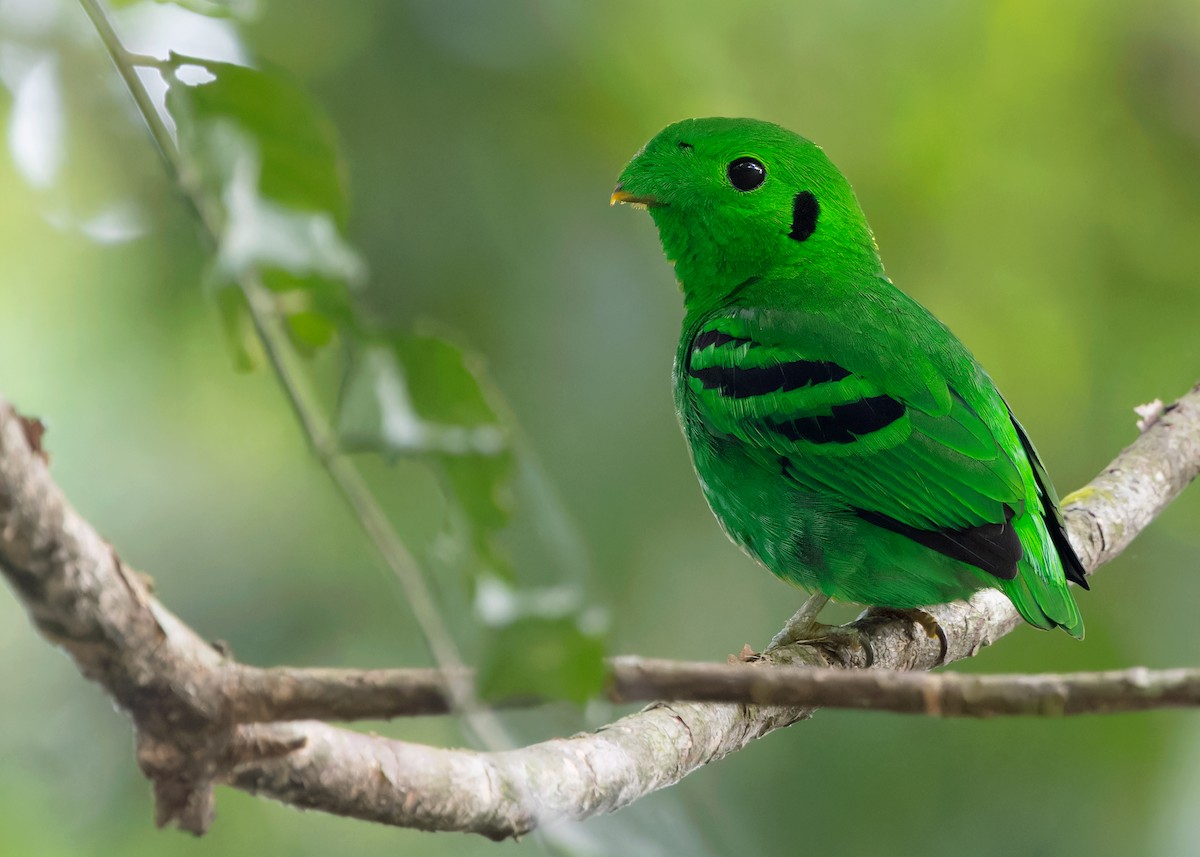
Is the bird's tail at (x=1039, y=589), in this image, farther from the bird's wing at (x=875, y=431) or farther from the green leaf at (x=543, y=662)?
the green leaf at (x=543, y=662)

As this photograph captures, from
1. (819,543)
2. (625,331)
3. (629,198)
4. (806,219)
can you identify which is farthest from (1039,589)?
(625,331)

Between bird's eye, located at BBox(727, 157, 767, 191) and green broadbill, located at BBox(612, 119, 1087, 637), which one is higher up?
bird's eye, located at BBox(727, 157, 767, 191)

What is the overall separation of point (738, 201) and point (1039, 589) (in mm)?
1437

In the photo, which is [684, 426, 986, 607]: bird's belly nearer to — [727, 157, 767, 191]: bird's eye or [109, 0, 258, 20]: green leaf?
[727, 157, 767, 191]: bird's eye

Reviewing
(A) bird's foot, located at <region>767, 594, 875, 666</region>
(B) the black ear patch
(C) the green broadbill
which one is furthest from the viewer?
(B) the black ear patch

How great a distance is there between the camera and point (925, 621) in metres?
3.21

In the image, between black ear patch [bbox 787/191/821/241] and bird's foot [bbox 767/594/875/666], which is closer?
bird's foot [bbox 767/594/875/666]

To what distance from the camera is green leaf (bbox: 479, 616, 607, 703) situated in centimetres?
85

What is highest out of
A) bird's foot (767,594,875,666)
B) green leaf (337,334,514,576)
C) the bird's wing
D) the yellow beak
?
green leaf (337,334,514,576)

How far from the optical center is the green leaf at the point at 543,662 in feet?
2.78

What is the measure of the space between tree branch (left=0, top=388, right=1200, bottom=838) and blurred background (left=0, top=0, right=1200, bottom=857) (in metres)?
0.73

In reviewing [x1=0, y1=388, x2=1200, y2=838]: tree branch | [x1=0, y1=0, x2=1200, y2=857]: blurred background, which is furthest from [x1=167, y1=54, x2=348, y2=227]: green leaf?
[x1=0, y1=0, x2=1200, y2=857]: blurred background

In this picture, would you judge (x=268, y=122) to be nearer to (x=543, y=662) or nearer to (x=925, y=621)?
(x=543, y=662)

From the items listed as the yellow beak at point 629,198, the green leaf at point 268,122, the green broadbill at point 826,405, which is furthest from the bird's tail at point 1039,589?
the green leaf at point 268,122
